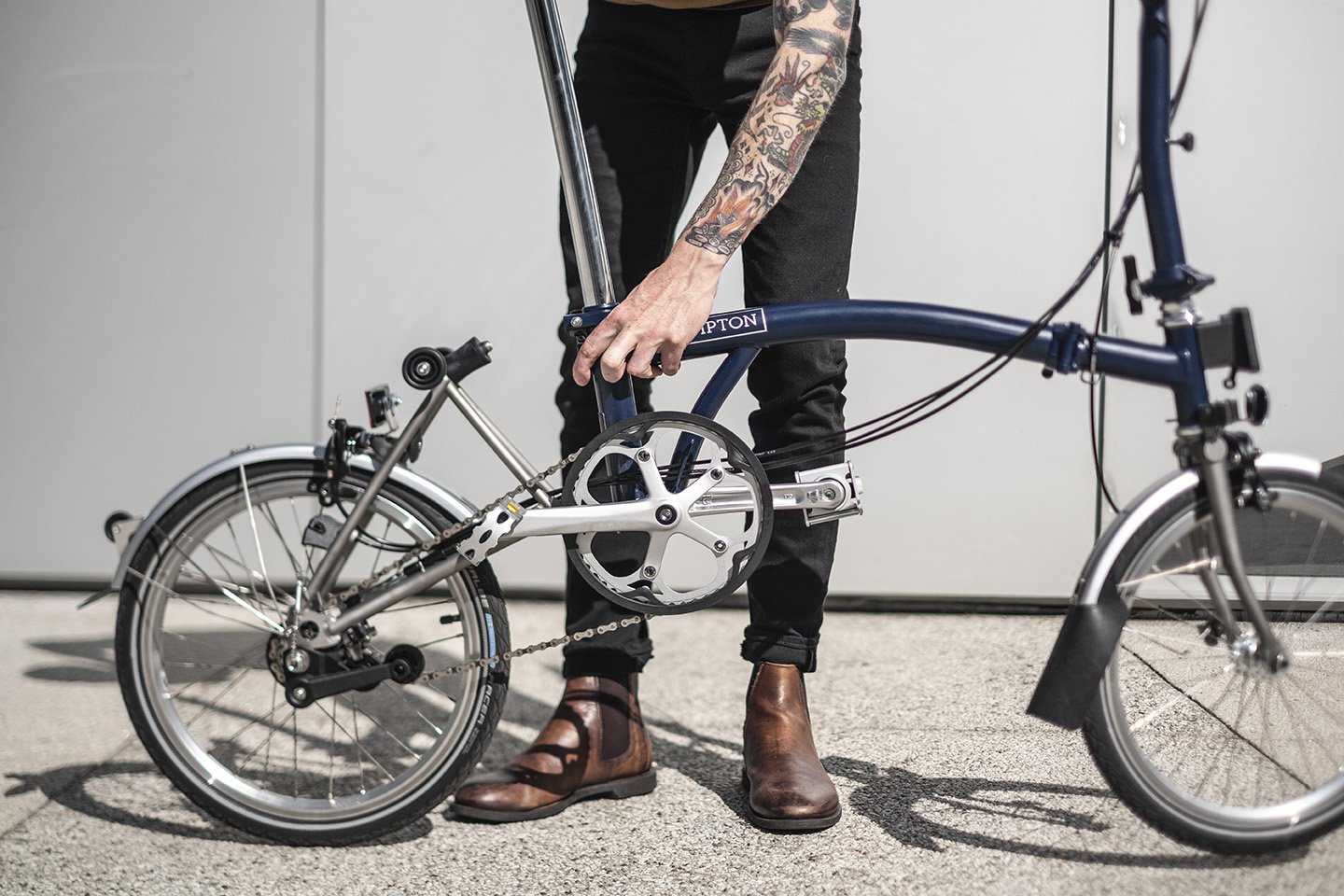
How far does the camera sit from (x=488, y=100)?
3.16m

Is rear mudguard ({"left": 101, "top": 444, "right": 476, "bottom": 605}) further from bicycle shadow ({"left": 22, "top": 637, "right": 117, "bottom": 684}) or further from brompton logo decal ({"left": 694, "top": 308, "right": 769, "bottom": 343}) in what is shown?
bicycle shadow ({"left": 22, "top": 637, "right": 117, "bottom": 684})

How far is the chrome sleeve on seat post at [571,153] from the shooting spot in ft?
5.82

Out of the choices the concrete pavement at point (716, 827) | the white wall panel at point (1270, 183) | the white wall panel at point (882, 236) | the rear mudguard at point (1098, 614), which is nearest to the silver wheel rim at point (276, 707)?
the concrete pavement at point (716, 827)

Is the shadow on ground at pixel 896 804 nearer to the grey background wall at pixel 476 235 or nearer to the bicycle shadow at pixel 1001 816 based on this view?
the bicycle shadow at pixel 1001 816

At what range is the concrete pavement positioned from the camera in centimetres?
176

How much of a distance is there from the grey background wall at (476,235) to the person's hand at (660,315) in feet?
4.92

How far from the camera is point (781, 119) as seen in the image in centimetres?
163

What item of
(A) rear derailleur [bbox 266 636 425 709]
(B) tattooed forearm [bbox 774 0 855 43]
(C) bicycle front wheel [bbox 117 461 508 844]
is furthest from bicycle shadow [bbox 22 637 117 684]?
(B) tattooed forearm [bbox 774 0 855 43]

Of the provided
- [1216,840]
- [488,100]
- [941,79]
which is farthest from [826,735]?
[488,100]

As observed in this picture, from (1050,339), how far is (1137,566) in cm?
36

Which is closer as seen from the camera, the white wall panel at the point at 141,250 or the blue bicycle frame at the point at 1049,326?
the blue bicycle frame at the point at 1049,326

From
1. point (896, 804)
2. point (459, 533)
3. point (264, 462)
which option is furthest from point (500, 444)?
point (896, 804)

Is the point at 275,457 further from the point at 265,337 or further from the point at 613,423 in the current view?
the point at 265,337

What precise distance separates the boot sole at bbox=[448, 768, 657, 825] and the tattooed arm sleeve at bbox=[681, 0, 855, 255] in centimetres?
104
